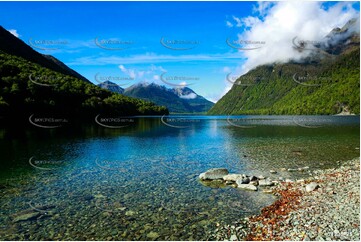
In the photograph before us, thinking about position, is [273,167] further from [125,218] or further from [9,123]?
[9,123]

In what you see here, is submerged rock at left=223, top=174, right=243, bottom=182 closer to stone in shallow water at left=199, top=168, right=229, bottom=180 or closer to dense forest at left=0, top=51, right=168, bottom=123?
stone in shallow water at left=199, top=168, right=229, bottom=180

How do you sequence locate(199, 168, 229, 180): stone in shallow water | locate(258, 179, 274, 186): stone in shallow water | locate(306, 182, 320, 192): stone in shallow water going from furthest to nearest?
locate(199, 168, 229, 180): stone in shallow water < locate(258, 179, 274, 186): stone in shallow water < locate(306, 182, 320, 192): stone in shallow water

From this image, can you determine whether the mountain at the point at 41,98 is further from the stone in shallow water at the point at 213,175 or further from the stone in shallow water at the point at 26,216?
the stone in shallow water at the point at 213,175

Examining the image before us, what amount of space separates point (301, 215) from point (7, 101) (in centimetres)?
11077

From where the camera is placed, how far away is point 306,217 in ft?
49.8

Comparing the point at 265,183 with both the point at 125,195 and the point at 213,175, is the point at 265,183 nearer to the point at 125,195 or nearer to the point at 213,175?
the point at 213,175

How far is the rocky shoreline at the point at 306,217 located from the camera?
13086mm

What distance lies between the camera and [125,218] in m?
16.7

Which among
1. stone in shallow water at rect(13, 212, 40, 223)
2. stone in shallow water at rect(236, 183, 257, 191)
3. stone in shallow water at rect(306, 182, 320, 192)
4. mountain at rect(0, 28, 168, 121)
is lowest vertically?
stone in shallow water at rect(13, 212, 40, 223)

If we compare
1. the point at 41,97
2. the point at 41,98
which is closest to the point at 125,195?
the point at 41,98

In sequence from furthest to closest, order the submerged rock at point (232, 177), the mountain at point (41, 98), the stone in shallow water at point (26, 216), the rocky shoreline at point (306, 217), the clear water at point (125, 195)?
the mountain at point (41, 98) < the submerged rock at point (232, 177) < the stone in shallow water at point (26, 216) < the clear water at point (125, 195) < the rocky shoreline at point (306, 217)

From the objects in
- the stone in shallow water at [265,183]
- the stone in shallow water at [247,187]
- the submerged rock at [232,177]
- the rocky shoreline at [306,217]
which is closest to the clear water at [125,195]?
the stone in shallow water at [247,187]

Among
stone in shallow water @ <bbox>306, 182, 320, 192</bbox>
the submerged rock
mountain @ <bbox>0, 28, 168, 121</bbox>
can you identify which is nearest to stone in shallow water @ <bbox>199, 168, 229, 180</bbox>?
the submerged rock

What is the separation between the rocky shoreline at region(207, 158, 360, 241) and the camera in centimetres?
1309
